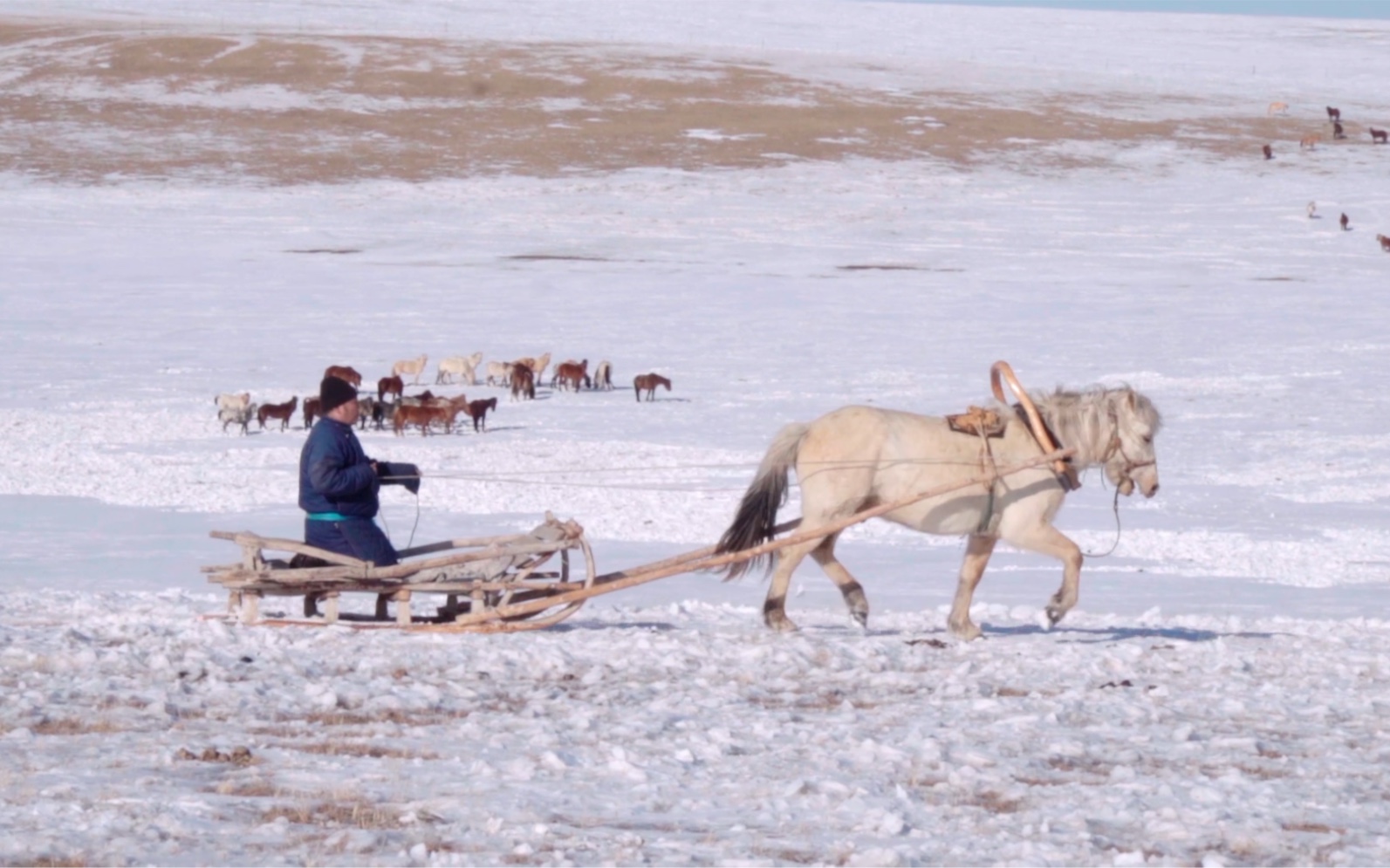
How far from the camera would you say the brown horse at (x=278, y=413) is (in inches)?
764

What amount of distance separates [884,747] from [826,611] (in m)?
4.10

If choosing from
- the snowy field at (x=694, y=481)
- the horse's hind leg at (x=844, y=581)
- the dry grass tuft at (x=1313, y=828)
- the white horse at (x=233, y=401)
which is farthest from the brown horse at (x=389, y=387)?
the dry grass tuft at (x=1313, y=828)

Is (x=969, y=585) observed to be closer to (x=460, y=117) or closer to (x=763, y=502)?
(x=763, y=502)

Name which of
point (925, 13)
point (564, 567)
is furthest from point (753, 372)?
point (925, 13)

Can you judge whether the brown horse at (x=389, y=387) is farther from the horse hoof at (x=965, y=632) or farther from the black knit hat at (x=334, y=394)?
the horse hoof at (x=965, y=632)

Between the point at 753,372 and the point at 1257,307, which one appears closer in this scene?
the point at 753,372

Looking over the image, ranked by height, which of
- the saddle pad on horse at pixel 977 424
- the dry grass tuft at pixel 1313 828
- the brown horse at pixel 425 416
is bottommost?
the brown horse at pixel 425 416

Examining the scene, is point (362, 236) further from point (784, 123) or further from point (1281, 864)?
point (1281, 864)

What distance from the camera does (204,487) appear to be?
49.2 ft

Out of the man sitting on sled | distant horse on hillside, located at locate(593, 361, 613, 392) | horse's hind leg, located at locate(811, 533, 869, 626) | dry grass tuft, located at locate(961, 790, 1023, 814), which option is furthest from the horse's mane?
distant horse on hillside, located at locate(593, 361, 613, 392)

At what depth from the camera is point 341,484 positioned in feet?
26.3

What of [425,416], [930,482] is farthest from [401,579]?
[425,416]

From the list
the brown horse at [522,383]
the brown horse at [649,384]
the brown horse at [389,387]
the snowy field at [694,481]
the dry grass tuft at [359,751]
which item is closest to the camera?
the snowy field at [694,481]

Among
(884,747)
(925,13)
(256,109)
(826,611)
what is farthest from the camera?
(925,13)
